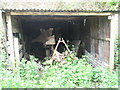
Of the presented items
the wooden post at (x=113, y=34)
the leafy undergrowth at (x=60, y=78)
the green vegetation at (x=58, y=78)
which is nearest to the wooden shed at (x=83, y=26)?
the wooden post at (x=113, y=34)

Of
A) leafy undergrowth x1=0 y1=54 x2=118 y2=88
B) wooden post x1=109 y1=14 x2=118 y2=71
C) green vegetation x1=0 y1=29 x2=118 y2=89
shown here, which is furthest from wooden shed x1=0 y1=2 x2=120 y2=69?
leafy undergrowth x1=0 y1=54 x2=118 y2=88

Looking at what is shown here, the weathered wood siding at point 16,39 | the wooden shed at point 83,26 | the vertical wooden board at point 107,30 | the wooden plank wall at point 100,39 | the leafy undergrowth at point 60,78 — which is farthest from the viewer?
the wooden plank wall at point 100,39

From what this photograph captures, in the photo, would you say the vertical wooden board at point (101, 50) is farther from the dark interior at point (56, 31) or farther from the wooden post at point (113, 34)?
the dark interior at point (56, 31)

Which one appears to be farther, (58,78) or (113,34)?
(113,34)

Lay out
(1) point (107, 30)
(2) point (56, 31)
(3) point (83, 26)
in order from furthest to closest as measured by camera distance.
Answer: (2) point (56, 31)
(3) point (83, 26)
(1) point (107, 30)

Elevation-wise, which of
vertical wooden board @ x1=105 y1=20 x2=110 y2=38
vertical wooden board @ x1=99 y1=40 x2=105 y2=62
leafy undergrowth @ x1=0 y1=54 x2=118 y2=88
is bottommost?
leafy undergrowth @ x1=0 y1=54 x2=118 y2=88

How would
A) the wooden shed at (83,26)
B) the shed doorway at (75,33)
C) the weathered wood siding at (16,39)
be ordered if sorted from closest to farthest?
the wooden shed at (83,26)
the weathered wood siding at (16,39)
the shed doorway at (75,33)

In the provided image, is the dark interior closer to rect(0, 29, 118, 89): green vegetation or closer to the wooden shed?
the wooden shed

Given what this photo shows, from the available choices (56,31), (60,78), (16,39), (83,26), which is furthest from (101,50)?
(56,31)

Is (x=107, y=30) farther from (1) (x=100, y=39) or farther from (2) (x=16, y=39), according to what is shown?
(2) (x=16, y=39)

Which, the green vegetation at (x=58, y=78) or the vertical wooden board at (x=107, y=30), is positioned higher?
the vertical wooden board at (x=107, y=30)

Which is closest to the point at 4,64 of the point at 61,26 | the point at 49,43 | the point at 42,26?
the point at 49,43

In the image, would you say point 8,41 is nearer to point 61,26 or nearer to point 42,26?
point 42,26

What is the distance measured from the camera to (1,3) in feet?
32.3
